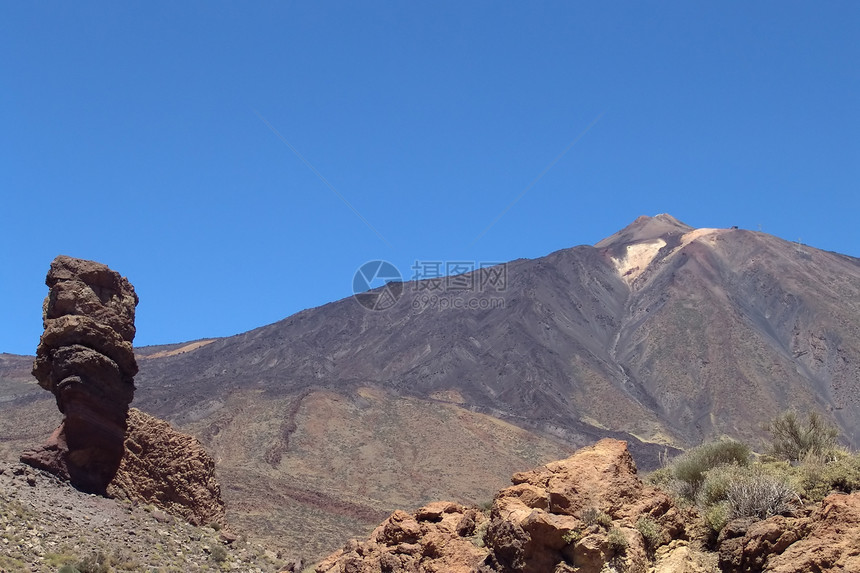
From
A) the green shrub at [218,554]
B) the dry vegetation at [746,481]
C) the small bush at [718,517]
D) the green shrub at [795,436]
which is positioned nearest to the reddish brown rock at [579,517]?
the small bush at [718,517]

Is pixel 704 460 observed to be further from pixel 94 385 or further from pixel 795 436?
pixel 94 385

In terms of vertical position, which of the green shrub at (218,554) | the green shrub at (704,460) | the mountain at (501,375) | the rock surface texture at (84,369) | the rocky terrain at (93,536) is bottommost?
the green shrub at (218,554)

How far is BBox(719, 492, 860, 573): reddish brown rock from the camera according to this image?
8469 millimetres

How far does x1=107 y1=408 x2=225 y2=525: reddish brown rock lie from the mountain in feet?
25.9

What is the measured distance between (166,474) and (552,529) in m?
15.9

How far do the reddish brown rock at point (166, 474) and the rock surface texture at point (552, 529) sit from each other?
449 inches

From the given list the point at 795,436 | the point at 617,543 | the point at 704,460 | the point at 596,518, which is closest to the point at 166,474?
the point at 704,460

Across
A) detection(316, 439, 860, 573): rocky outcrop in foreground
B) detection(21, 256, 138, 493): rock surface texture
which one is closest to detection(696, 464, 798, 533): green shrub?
detection(316, 439, 860, 573): rocky outcrop in foreground

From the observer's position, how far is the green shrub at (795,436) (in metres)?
15.9

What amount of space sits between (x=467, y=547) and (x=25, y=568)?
8996 millimetres

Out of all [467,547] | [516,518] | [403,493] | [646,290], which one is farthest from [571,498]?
[646,290]

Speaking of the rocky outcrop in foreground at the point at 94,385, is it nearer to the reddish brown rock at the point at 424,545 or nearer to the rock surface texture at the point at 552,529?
the reddish brown rock at the point at 424,545

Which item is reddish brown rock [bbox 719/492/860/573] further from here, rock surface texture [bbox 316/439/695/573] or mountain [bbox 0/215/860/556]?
mountain [bbox 0/215/860/556]

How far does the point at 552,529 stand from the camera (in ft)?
33.4
